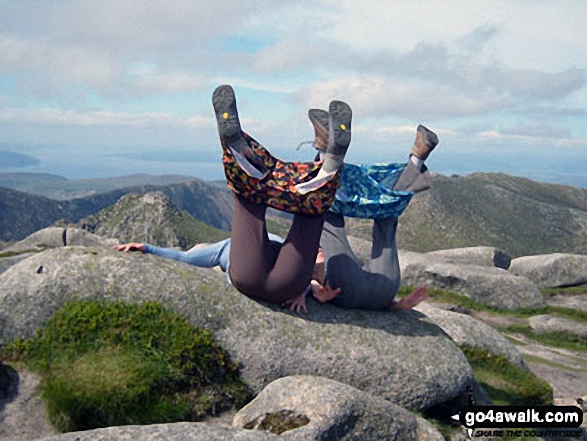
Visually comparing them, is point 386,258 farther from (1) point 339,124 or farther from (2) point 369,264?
(1) point 339,124

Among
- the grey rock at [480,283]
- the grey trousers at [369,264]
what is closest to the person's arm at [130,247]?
the grey trousers at [369,264]

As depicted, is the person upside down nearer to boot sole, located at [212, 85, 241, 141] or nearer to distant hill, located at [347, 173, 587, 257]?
boot sole, located at [212, 85, 241, 141]

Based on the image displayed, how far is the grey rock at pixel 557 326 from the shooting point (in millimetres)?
26003

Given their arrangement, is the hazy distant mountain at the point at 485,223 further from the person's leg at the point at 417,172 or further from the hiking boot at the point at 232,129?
the hiking boot at the point at 232,129

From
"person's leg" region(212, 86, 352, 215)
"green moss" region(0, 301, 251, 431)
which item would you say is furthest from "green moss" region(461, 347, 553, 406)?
"green moss" region(0, 301, 251, 431)

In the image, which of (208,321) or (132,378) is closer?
(132,378)

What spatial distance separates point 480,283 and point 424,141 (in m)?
20.4

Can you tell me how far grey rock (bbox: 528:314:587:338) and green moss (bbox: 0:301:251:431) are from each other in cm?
2035

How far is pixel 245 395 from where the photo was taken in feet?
36.8

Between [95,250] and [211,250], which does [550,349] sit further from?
[95,250]

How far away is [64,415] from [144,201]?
4732 inches

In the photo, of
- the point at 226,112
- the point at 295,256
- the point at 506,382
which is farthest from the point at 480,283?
the point at 226,112

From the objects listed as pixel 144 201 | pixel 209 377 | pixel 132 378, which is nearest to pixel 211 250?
pixel 209 377

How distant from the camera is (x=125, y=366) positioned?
9.99 meters
